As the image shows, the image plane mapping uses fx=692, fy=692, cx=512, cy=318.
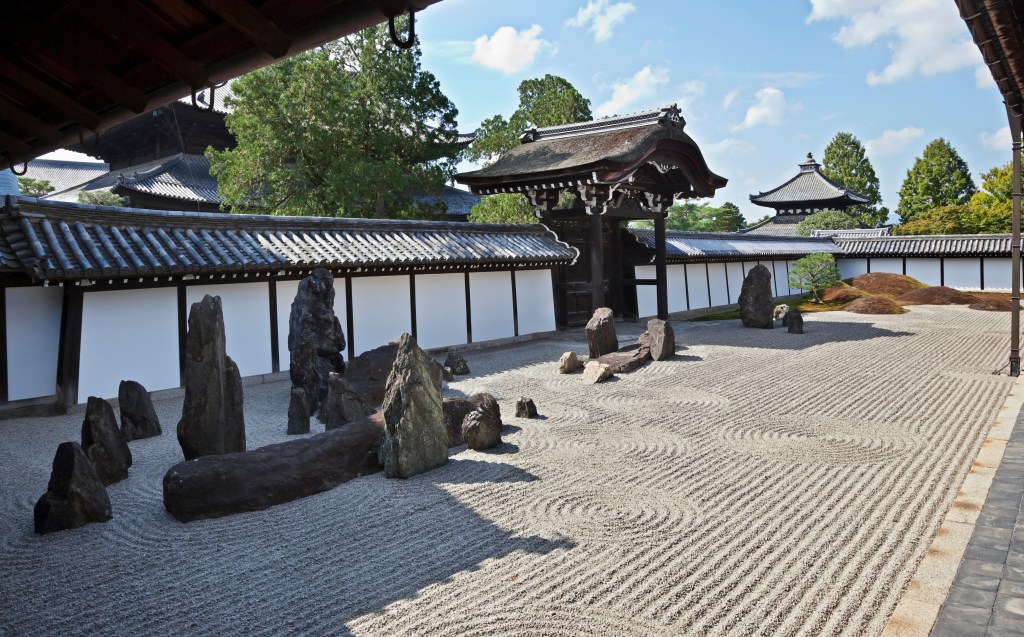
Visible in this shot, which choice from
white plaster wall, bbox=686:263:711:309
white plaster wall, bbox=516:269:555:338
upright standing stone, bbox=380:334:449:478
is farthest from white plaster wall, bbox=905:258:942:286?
upright standing stone, bbox=380:334:449:478

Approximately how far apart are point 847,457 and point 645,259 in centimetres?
1685

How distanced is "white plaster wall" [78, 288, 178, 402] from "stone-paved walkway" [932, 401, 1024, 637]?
1175cm

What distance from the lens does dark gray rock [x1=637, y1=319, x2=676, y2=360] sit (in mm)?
15328

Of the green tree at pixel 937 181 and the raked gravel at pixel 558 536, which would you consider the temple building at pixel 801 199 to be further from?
the raked gravel at pixel 558 536

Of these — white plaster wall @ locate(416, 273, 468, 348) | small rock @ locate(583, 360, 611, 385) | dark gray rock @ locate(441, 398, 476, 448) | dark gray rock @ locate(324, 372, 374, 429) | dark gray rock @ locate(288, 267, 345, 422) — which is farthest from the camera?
white plaster wall @ locate(416, 273, 468, 348)

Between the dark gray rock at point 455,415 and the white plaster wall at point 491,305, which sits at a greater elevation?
the white plaster wall at point 491,305

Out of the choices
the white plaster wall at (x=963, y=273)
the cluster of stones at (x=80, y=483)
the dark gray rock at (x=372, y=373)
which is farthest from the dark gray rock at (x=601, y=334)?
the white plaster wall at (x=963, y=273)

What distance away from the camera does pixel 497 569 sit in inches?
201

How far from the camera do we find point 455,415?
29.9 feet

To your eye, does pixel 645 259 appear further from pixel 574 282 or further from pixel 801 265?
pixel 801 265

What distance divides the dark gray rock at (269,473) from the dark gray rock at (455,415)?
118 centimetres

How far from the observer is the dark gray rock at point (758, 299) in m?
21.3

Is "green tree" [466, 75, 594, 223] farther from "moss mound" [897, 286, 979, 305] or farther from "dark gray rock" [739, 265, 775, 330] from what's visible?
"moss mound" [897, 286, 979, 305]

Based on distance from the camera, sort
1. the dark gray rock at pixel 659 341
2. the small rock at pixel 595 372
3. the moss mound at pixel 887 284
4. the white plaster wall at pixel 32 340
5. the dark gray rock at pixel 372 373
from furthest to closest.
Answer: the moss mound at pixel 887 284, the dark gray rock at pixel 659 341, the small rock at pixel 595 372, the white plaster wall at pixel 32 340, the dark gray rock at pixel 372 373
